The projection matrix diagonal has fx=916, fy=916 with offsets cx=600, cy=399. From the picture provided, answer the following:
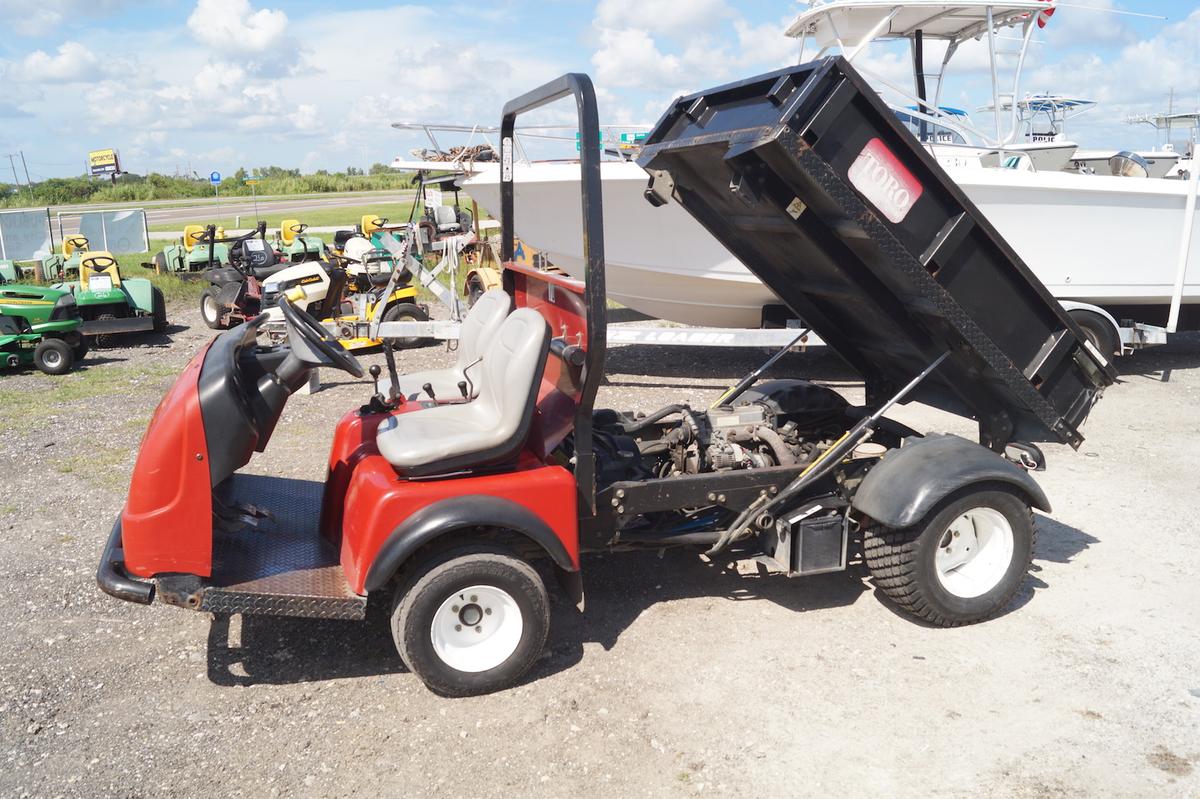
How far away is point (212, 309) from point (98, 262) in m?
1.41

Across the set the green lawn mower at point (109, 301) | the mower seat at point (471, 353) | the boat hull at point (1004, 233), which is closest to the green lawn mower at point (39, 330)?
the green lawn mower at point (109, 301)

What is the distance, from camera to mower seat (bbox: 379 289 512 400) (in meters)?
4.23

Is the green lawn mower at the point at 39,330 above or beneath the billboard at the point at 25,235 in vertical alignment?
beneath

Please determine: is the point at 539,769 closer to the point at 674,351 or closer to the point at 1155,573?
the point at 1155,573

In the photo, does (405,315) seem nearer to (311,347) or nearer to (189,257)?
(189,257)

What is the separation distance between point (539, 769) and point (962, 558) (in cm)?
217

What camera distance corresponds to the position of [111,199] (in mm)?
44406

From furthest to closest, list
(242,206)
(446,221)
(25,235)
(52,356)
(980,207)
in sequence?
(242,206) < (25,235) < (446,221) < (52,356) < (980,207)

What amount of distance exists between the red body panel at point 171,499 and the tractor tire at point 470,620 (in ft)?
2.52

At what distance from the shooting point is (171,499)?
3.26 meters

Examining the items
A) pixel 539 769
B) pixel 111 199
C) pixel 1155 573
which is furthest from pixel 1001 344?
pixel 111 199

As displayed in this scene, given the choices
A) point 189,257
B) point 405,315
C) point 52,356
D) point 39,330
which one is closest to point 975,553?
point 405,315

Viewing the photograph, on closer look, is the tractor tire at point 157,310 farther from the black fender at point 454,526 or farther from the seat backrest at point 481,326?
the black fender at point 454,526

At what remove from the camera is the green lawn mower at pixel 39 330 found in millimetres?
9289
